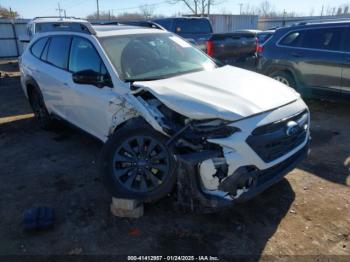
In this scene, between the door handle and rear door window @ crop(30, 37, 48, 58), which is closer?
rear door window @ crop(30, 37, 48, 58)

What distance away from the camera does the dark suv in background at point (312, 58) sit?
253 inches

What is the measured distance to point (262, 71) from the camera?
7801mm

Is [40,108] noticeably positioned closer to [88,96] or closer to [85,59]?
[85,59]

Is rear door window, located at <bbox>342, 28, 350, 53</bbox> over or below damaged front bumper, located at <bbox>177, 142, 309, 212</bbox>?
over

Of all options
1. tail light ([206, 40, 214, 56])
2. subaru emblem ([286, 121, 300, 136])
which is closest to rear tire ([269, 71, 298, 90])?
tail light ([206, 40, 214, 56])

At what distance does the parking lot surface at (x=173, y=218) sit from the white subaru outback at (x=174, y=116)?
0.39 m

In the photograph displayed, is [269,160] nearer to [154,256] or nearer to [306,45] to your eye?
[154,256]

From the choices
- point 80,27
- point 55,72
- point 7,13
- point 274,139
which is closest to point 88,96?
point 80,27

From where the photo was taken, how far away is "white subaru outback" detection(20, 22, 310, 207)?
9.84 ft

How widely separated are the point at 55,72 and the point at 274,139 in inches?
138

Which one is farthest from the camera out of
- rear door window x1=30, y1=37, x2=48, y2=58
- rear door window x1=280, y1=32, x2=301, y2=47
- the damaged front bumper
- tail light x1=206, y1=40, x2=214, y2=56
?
A: tail light x1=206, y1=40, x2=214, y2=56

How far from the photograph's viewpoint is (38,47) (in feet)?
19.8

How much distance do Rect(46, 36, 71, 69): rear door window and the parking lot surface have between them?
56.1 inches

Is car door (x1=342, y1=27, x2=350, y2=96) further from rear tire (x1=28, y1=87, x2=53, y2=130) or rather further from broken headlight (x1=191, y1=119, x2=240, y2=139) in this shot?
rear tire (x1=28, y1=87, x2=53, y2=130)
